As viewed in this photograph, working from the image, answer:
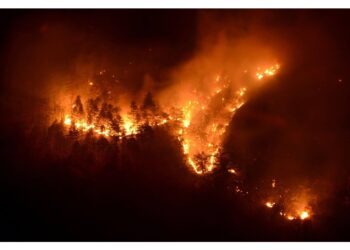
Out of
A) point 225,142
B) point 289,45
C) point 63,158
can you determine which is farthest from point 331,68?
point 63,158

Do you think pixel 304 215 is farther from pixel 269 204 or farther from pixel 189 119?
pixel 189 119

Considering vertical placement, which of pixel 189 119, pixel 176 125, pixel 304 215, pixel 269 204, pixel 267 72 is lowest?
pixel 304 215

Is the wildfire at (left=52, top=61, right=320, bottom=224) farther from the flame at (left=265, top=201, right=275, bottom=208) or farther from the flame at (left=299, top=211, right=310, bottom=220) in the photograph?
the flame at (left=299, top=211, right=310, bottom=220)

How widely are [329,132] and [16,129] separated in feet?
40.5

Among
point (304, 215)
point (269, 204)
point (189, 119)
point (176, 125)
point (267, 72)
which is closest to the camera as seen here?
point (304, 215)

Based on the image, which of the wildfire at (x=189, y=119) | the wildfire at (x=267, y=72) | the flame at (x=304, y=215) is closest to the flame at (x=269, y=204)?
the flame at (x=304, y=215)

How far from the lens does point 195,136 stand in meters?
14.3

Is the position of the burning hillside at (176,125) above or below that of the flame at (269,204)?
above

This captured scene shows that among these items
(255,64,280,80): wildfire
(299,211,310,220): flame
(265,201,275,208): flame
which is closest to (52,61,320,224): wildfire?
(255,64,280,80): wildfire

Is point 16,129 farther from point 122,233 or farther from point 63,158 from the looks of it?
point 122,233

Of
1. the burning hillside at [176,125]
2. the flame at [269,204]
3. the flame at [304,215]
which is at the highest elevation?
the burning hillside at [176,125]

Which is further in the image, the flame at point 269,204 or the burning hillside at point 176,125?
the flame at point 269,204

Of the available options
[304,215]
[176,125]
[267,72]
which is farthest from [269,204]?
[267,72]

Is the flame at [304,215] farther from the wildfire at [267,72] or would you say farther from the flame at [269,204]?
the wildfire at [267,72]
